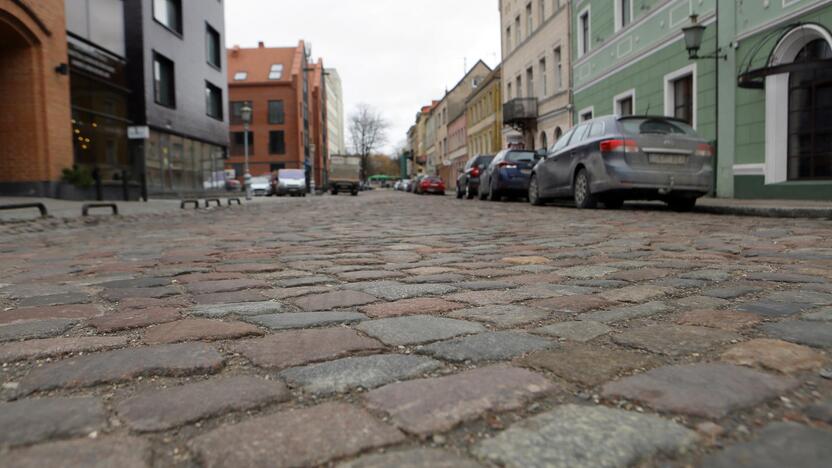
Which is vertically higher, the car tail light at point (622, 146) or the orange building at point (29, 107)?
the orange building at point (29, 107)

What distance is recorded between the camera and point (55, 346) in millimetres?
2273

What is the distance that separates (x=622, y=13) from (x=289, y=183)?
917 inches

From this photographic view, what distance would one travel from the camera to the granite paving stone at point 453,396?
1495mm

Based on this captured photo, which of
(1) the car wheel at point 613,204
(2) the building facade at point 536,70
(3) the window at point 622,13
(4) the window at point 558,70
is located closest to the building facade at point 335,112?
(2) the building facade at point 536,70

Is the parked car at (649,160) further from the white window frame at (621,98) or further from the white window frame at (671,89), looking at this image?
the white window frame at (621,98)

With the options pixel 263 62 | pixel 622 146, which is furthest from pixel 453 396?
pixel 263 62

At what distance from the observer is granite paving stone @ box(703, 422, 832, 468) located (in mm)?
1244

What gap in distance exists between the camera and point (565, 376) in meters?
1.81

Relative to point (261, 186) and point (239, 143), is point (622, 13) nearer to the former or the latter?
point (261, 186)

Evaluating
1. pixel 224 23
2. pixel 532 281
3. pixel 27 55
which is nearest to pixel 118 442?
pixel 532 281

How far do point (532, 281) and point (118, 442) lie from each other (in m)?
2.74

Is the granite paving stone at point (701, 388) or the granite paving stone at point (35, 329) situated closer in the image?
the granite paving stone at point (701, 388)

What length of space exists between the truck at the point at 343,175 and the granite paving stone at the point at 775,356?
4222 cm

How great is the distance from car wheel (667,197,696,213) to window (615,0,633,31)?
10048mm
